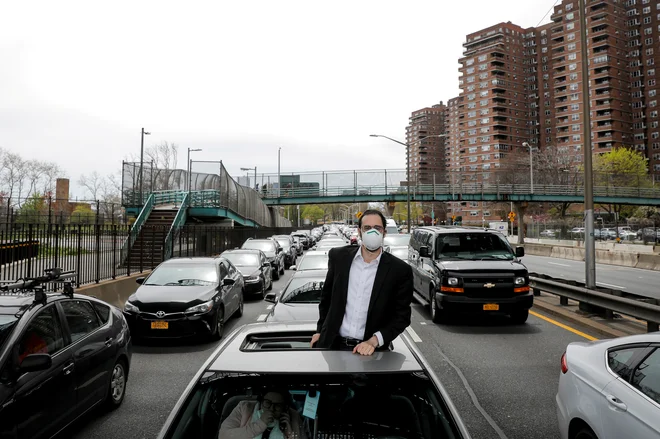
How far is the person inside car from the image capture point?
7.26 feet

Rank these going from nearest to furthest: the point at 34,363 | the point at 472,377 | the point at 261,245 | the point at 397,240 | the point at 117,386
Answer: the point at 34,363
the point at 117,386
the point at 472,377
the point at 397,240
the point at 261,245

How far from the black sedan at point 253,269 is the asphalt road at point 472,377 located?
384 cm

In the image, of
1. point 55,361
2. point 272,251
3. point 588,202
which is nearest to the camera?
point 55,361

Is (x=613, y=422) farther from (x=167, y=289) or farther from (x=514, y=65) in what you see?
(x=514, y=65)

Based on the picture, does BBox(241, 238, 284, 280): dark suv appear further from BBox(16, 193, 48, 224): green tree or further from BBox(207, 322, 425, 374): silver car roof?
BBox(207, 322, 425, 374): silver car roof

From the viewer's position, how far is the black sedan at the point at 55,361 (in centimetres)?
356

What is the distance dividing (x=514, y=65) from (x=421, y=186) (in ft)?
295

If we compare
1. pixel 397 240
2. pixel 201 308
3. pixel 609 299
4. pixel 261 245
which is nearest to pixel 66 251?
pixel 201 308

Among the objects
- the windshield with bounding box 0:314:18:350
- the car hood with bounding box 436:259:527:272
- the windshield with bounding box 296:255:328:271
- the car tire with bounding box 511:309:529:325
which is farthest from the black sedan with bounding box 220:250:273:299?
the windshield with bounding box 0:314:18:350

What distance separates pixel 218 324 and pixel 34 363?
523 centimetres

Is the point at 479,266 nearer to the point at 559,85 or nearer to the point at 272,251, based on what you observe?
the point at 272,251

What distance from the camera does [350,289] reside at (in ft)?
10.7

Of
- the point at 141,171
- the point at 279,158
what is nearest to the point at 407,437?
the point at 141,171

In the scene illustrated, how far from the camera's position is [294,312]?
7.43 m
